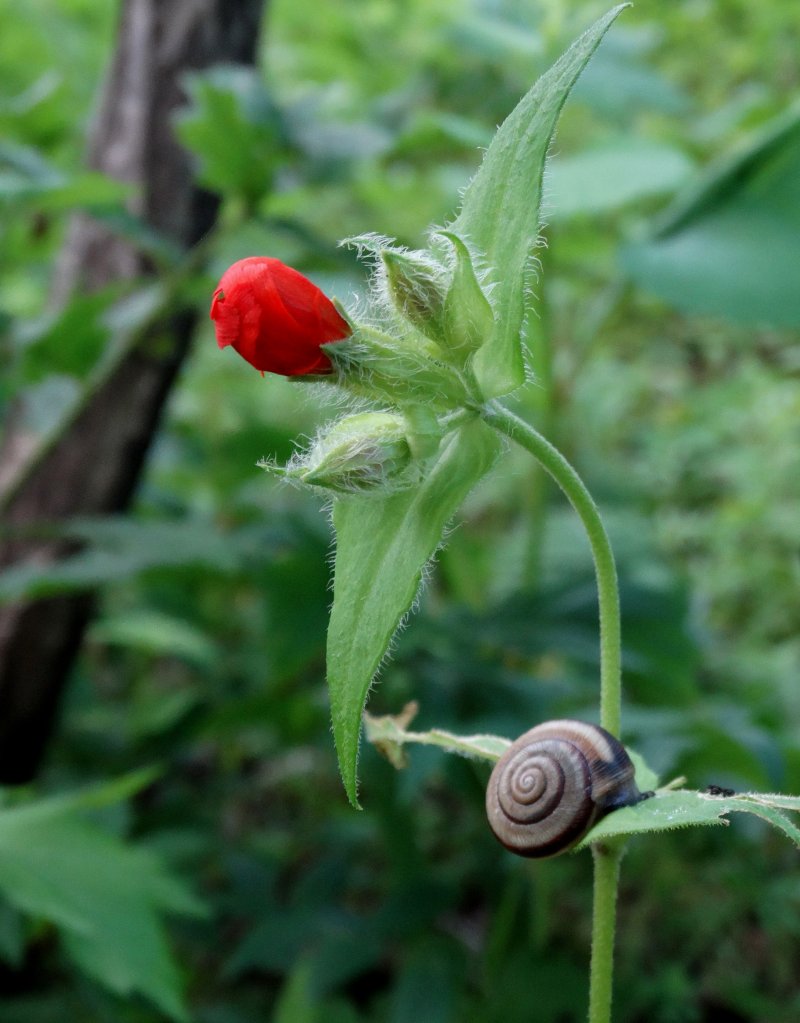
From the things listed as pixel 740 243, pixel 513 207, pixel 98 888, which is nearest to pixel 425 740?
pixel 513 207

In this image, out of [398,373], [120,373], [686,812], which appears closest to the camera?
[686,812]

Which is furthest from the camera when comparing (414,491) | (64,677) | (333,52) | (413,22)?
(413,22)

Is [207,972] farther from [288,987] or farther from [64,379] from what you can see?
[64,379]

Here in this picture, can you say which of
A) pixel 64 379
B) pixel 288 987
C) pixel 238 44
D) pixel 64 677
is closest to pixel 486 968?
pixel 288 987

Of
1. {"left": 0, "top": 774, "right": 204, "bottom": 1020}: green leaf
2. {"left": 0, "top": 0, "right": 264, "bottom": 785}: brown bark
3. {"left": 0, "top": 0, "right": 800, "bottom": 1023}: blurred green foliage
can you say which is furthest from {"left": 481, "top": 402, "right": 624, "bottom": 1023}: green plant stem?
{"left": 0, "top": 0, "right": 264, "bottom": 785}: brown bark

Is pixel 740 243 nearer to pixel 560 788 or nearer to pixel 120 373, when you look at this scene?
pixel 120 373

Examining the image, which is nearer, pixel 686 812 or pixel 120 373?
pixel 686 812

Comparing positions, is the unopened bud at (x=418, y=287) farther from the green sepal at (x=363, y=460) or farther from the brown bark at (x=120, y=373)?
the brown bark at (x=120, y=373)

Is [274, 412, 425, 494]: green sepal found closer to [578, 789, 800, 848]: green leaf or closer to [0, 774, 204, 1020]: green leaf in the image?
[578, 789, 800, 848]: green leaf
